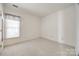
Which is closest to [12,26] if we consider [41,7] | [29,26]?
[29,26]

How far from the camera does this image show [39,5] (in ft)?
3.07

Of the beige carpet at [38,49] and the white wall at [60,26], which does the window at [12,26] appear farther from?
the white wall at [60,26]

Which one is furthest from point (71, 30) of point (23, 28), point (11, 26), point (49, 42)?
point (11, 26)

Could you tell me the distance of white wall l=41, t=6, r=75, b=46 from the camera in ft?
3.18

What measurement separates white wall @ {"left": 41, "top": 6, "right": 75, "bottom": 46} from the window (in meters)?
0.38

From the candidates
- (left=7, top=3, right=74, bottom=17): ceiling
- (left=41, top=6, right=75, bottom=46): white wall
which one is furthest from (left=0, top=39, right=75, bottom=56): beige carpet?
(left=7, top=3, right=74, bottom=17): ceiling

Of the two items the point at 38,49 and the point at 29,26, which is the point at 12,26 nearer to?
the point at 29,26

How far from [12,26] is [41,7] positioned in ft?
1.67

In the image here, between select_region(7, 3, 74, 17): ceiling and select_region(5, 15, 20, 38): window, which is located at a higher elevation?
select_region(7, 3, 74, 17): ceiling

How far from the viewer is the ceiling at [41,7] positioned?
920 mm

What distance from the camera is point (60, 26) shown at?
3.35 feet

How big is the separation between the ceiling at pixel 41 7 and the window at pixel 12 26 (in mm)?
202

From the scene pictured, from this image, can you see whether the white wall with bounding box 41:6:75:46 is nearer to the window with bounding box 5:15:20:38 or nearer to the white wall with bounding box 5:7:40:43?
the white wall with bounding box 5:7:40:43

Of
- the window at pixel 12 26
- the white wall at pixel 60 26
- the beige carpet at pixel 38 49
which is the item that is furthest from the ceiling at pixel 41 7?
the beige carpet at pixel 38 49
